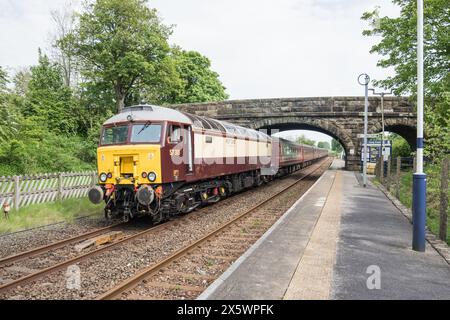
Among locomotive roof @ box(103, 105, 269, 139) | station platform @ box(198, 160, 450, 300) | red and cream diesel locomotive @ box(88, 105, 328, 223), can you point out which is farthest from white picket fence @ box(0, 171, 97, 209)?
station platform @ box(198, 160, 450, 300)

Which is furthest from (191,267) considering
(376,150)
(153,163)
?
(376,150)

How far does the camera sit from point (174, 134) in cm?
1066

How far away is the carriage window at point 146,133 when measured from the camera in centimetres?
1018

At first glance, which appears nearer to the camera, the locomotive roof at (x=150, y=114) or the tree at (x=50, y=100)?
the locomotive roof at (x=150, y=114)

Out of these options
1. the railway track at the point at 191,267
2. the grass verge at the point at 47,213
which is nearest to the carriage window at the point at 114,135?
the grass verge at the point at 47,213

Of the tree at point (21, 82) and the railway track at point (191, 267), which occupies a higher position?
the tree at point (21, 82)

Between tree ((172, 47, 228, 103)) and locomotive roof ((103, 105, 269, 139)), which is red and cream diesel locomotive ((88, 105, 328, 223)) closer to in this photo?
locomotive roof ((103, 105, 269, 139))

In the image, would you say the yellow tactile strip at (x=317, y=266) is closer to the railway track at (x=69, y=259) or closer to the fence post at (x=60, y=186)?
the railway track at (x=69, y=259)

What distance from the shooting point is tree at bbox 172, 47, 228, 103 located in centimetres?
4447

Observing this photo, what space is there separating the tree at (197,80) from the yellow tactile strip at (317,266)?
118 feet

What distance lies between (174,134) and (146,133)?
0.84 m

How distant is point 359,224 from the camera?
9.86 metres
